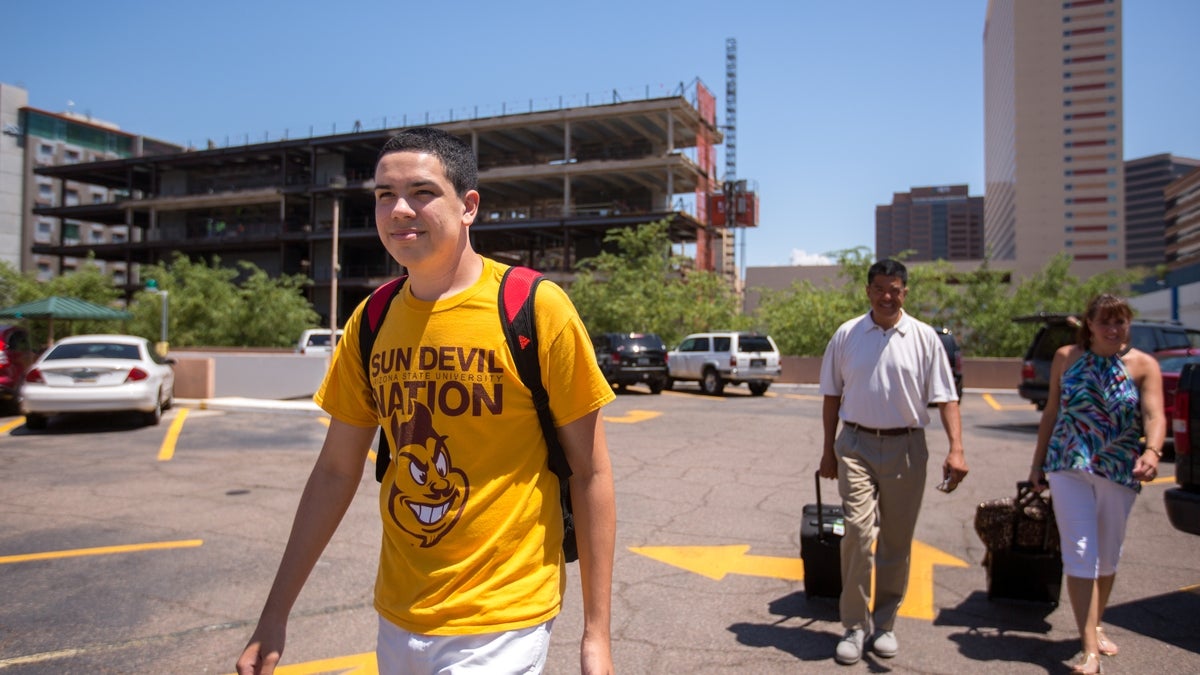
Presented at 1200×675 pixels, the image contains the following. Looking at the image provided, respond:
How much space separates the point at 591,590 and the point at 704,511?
5536 millimetres

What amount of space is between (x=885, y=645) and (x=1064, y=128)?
369 ft

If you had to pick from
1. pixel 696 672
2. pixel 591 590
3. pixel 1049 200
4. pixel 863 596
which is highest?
pixel 1049 200

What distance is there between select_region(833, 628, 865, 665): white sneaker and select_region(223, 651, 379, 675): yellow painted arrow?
2.27 meters

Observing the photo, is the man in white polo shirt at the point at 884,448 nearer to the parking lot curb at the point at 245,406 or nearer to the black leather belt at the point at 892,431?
the black leather belt at the point at 892,431

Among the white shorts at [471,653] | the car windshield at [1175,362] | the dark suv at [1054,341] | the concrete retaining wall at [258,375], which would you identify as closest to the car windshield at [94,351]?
the concrete retaining wall at [258,375]

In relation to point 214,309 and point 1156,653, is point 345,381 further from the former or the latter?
point 214,309

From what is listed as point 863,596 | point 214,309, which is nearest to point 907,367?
point 863,596

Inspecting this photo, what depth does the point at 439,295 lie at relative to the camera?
1898 mm

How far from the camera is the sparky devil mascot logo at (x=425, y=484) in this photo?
1768mm

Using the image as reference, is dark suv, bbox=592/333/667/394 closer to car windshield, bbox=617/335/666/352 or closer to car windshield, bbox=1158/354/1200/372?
car windshield, bbox=617/335/666/352

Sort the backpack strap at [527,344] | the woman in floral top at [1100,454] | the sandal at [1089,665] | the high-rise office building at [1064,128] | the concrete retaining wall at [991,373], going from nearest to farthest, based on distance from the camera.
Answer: the backpack strap at [527,344]
the sandal at [1089,665]
the woman in floral top at [1100,454]
the concrete retaining wall at [991,373]
the high-rise office building at [1064,128]

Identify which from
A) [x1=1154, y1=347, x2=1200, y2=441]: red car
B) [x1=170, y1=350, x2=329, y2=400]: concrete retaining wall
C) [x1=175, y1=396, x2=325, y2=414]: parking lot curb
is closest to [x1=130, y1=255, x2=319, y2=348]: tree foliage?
[x1=170, y1=350, x2=329, y2=400]: concrete retaining wall

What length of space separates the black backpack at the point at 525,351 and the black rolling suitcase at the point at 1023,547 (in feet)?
11.8

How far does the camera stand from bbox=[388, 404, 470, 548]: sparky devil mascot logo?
177 centimetres
